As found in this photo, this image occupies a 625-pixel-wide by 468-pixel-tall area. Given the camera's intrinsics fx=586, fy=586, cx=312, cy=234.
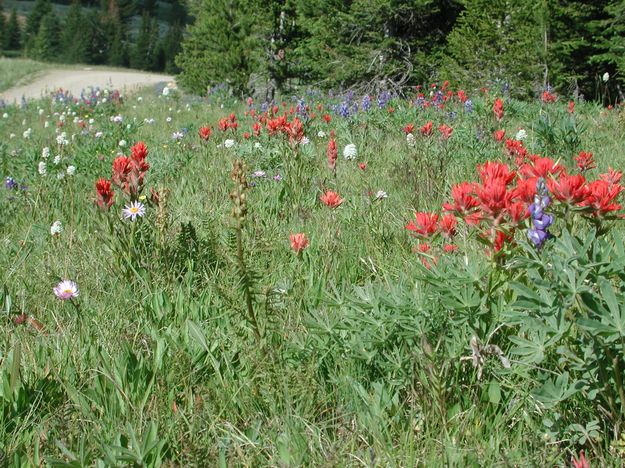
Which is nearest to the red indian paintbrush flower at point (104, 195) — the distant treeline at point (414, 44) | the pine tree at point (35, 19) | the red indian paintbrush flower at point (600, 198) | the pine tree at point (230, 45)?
the red indian paintbrush flower at point (600, 198)

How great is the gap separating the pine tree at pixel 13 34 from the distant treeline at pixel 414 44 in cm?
5429

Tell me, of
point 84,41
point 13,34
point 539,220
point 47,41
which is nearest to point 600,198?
point 539,220

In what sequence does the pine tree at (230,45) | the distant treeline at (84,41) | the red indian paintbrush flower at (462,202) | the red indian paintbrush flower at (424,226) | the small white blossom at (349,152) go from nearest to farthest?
the red indian paintbrush flower at (462,202) < the red indian paintbrush flower at (424,226) < the small white blossom at (349,152) < the pine tree at (230,45) < the distant treeline at (84,41)

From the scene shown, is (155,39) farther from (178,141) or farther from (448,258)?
(448,258)

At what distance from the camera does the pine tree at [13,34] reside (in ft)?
197

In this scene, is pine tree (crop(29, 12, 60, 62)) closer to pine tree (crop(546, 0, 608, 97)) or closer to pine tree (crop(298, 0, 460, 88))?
pine tree (crop(298, 0, 460, 88))

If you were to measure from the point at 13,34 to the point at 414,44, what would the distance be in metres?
61.2

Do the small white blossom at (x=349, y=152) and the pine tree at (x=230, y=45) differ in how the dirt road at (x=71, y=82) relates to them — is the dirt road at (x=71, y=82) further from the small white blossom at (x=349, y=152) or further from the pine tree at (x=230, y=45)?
the small white blossom at (x=349, y=152)

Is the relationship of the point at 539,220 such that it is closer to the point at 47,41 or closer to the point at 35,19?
the point at 47,41

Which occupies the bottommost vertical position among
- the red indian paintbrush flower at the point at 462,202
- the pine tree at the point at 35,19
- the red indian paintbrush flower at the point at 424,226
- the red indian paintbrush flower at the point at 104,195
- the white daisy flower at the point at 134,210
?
the pine tree at the point at 35,19

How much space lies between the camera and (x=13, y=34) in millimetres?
61625

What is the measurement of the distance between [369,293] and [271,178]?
2479mm

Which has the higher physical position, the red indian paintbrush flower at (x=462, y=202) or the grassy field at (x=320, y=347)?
the red indian paintbrush flower at (x=462, y=202)

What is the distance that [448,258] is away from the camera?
209 centimetres
